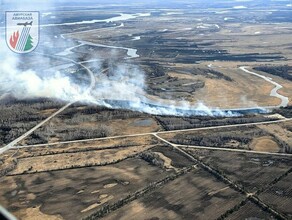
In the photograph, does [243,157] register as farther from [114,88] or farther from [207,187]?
[114,88]

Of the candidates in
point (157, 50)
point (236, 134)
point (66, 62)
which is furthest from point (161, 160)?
point (157, 50)

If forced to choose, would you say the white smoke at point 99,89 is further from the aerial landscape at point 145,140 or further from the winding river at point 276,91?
the winding river at point 276,91

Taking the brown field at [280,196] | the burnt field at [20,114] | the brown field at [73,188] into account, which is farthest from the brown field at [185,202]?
the burnt field at [20,114]

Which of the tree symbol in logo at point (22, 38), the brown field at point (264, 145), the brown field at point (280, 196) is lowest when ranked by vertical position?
the brown field at point (264, 145)

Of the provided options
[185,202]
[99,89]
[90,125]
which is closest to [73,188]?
[185,202]

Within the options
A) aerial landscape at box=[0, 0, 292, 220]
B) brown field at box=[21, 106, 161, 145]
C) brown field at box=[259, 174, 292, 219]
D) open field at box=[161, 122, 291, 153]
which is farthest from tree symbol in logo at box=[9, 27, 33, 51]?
brown field at box=[259, 174, 292, 219]

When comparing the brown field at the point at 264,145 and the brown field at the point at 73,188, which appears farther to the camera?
the brown field at the point at 264,145
